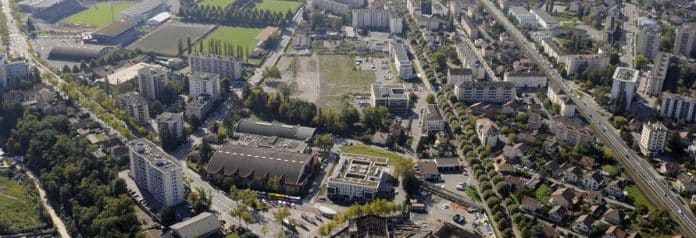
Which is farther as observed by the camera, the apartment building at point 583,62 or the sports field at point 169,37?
the sports field at point 169,37

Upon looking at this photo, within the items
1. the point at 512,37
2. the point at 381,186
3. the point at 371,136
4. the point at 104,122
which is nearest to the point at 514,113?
the point at 371,136

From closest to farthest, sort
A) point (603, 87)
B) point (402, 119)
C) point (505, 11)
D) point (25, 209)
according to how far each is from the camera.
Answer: point (25, 209), point (402, 119), point (603, 87), point (505, 11)

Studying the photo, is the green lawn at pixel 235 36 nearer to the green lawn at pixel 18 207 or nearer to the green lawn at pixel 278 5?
the green lawn at pixel 278 5

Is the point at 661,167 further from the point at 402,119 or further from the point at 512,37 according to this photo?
the point at 512,37

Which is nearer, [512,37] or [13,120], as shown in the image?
[13,120]

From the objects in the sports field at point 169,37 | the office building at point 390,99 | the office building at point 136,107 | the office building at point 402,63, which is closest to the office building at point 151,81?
the office building at point 136,107

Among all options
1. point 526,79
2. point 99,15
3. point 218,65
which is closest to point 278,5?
point 99,15

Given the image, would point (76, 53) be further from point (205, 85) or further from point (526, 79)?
point (526, 79)
